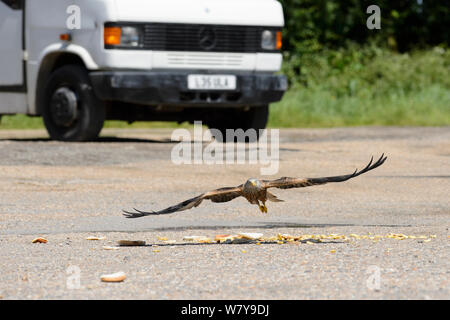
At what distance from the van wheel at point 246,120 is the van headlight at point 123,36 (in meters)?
1.82

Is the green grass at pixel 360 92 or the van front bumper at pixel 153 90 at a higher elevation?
the van front bumper at pixel 153 90

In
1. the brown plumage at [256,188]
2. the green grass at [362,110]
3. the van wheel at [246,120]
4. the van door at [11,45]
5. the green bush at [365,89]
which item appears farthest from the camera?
the green bush at [365,89]

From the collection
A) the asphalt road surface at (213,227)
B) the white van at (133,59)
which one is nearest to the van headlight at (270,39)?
the white van at (133,59)

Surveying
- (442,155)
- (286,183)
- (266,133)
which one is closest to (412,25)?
(266,133)

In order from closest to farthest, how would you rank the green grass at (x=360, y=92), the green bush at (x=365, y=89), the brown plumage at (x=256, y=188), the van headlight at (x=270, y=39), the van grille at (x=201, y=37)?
the brown plumage at (x=256, y=188) < the van grille at (x=201, y=37) < the van headlight at (x=270, y=39) < the green grass at (x=360, y=92) < the green bush at (x=365, y=89)

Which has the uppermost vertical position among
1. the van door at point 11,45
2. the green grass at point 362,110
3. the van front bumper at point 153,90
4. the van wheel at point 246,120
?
the van door at point 11,45

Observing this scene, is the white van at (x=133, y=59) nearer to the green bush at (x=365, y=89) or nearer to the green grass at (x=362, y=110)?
the green grass at (x=362, y=110)

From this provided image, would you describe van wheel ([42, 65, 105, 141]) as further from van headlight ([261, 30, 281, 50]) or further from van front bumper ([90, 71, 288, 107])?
van headlight ([261, 30, 281, 50])

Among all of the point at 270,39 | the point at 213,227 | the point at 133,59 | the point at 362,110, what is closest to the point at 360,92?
the point at 362,110

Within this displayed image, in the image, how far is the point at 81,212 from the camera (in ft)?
24.8

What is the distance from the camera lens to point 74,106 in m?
12.1

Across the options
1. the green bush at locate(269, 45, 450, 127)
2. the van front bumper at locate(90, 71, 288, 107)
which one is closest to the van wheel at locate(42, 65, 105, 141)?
the van front bumper at locate(90, 71, 288, 107)

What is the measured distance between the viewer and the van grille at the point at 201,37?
11906 millimetres

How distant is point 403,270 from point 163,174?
16.4ft
